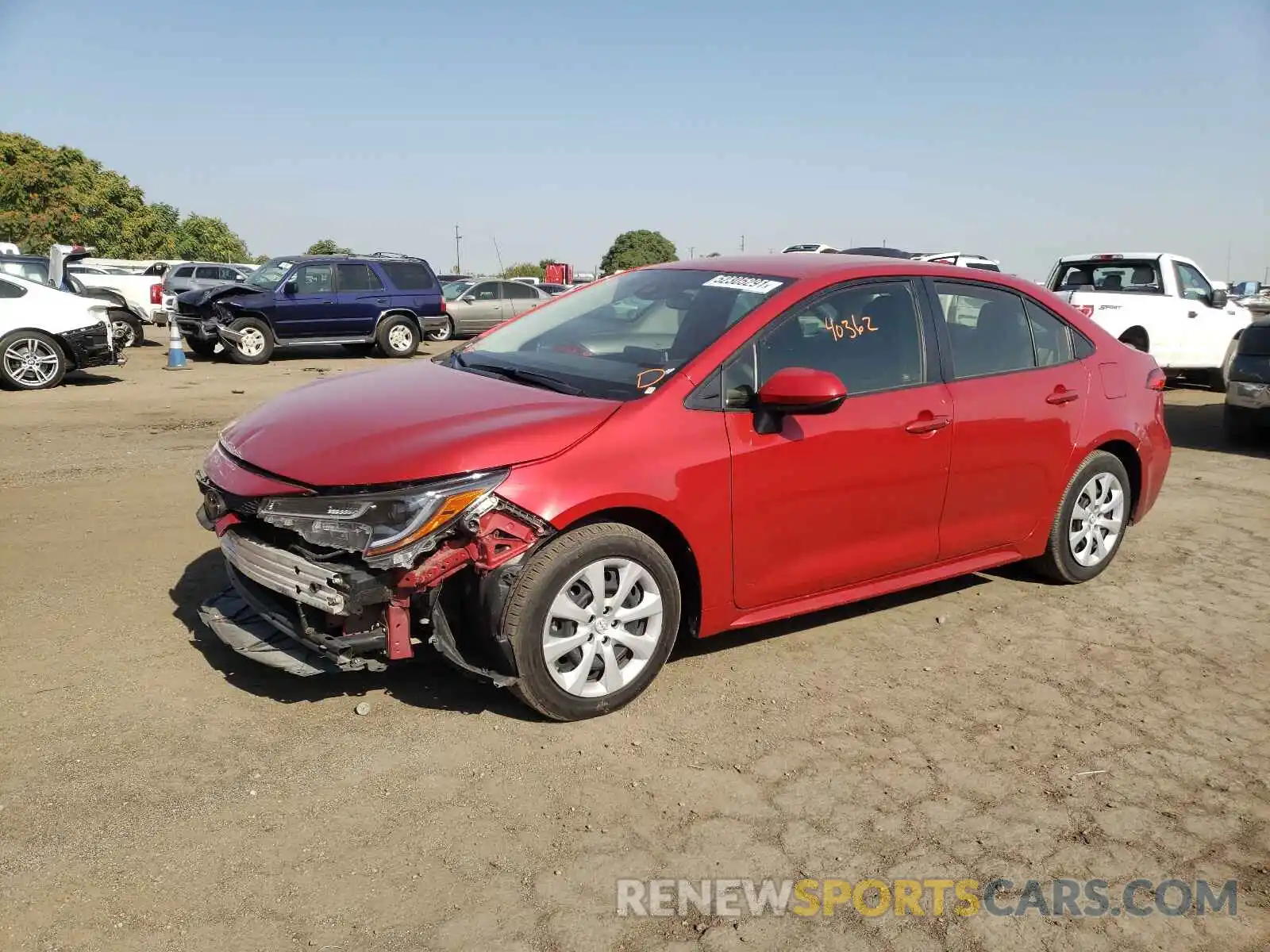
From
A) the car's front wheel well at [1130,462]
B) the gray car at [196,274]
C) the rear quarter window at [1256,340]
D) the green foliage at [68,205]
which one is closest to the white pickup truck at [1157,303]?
the rear quarter window at [1256,340]

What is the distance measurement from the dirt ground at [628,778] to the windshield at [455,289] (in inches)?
715

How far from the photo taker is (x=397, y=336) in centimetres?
1836

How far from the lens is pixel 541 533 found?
3.59 metres

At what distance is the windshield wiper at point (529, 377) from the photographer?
414 centimetres

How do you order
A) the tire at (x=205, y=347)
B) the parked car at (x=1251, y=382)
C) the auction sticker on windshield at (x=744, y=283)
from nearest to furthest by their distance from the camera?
the auction sticker on windshield at (x=744, y=283) → the parked car at (x=1251, y=382) → the tire at (x=205, y=347)

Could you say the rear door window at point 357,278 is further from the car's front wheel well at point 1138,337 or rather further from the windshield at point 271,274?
the car's front wheel well at point 1138,337

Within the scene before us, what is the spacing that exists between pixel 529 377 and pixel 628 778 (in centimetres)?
174

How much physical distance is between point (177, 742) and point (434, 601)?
1.04m

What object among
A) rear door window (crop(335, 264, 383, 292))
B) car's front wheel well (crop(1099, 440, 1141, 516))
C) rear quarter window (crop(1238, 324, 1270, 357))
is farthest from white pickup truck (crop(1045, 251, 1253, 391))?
rear door window (crop(335, 264, 383, 292))

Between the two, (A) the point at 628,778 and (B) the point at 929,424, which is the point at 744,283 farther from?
(A) the point at 628,778

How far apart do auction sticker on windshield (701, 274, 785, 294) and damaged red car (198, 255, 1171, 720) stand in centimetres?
2

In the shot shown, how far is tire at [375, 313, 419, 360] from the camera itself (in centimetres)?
1812

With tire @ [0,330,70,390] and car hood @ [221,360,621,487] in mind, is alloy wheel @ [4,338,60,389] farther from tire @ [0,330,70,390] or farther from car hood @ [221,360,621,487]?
car hood @ [221,360,621,487]

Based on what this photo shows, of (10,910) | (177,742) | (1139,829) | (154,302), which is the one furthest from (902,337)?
(154,302)
